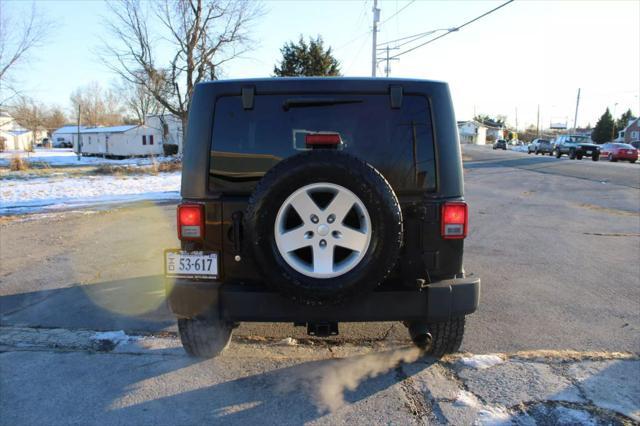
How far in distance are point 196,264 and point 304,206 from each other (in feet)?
2.89

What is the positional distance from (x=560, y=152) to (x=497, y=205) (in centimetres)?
3034

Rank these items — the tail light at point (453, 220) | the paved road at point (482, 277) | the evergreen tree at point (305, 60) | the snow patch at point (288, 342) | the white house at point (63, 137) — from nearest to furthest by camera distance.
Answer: the tail light at point (453, 220), the snow patch at point (288, 342), the paved road at point (482, 277), the evergreen tree at point (305, 60), the white house at point (63, 137)

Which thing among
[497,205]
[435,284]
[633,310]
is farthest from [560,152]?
[435,284]

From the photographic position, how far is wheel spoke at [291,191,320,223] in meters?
2.73

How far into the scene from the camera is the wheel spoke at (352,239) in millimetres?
2746

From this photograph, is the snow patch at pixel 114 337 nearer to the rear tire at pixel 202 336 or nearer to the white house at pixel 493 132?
the rear tire at pixel 202 336

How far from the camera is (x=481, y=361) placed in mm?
3559

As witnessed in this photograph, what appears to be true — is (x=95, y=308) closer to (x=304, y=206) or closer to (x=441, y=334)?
(x=304, y=206)

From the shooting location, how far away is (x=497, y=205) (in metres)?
12.7

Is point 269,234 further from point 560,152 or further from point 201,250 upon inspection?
point 560,152

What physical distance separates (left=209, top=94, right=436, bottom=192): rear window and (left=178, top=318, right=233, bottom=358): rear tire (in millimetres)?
1051

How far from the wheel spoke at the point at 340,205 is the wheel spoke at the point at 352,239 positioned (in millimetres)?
75

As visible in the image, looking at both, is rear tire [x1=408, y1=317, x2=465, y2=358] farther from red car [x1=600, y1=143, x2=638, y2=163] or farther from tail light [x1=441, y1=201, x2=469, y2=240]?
red car [x1=600, y1=143, x2=638, y2=163]

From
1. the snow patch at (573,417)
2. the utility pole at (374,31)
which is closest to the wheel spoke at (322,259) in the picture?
the snow patch at (573,417)
